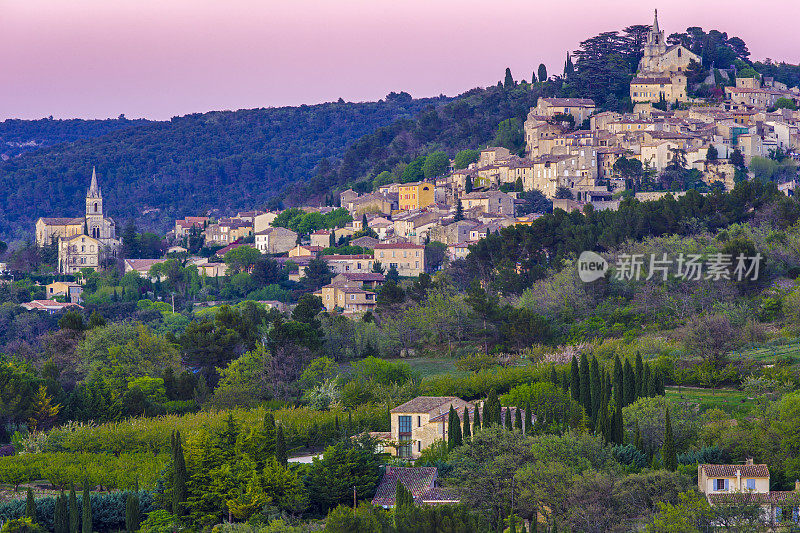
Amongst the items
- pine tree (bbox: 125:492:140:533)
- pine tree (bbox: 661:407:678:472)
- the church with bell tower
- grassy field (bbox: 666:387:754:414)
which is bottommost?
pine tree (bbox: 125:492:140:533)

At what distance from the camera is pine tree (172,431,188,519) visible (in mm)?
32688

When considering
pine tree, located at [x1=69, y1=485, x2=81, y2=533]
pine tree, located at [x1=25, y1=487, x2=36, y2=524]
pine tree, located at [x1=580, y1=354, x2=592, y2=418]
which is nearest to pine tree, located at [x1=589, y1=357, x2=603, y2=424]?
pine tree, located at [x1=580, y1=354, x2=592, y2=418]

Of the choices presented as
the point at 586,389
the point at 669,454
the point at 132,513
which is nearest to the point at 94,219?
the point at 586,389

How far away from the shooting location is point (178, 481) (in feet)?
108

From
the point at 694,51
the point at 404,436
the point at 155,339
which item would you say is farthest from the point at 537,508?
the point at 694,51

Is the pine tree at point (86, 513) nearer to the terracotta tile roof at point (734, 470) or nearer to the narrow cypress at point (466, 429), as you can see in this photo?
the narrow cypress at point (466, 429)

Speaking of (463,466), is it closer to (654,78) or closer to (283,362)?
(283,362)

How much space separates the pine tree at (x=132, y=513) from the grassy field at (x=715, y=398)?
17.8 metres

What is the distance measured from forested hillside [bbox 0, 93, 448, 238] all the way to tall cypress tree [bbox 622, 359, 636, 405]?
4627 inches

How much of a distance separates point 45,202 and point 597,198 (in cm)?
9693

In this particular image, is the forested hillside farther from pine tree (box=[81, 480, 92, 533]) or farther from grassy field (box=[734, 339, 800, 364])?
pine tree (box=[81, 480, 92, 533])

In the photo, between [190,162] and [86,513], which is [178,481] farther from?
[190,162]

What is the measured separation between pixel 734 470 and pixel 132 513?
15.2 metres

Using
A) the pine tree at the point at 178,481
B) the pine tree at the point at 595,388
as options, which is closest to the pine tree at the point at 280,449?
the pine tree at the point at 178,481
